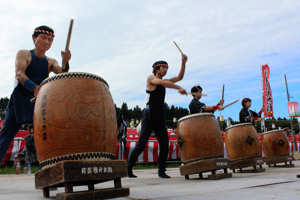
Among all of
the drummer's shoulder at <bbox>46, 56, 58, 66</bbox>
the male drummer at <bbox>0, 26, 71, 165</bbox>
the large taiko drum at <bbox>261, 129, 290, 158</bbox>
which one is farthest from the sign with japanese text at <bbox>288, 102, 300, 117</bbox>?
the male drummer at <bbox>0, 26, 71, 165</bbox>

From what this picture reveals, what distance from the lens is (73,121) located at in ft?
6.02

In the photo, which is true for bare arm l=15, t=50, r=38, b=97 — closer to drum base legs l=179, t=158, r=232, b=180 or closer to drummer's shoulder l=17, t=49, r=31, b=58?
drummer's shoulder l=17, t=49, r=31, b=58

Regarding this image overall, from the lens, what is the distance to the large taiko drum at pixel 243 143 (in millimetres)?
5078

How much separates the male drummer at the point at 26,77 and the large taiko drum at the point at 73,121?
0.68 meters

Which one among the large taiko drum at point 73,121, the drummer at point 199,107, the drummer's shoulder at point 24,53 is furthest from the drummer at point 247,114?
the drummer's shoulder at point 24,53

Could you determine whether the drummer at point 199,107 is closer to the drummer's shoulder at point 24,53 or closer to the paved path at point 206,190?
the paved path at point 206,190

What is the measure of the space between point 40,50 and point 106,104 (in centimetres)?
122

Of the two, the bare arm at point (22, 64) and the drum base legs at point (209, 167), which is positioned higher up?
the bare arm at point (22, 64)

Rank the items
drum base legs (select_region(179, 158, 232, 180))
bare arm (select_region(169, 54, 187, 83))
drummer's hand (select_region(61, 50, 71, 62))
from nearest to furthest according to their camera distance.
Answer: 1. drummer's hand (select_region(61, 50, 71, 62))
2. drum base legs (select_region(179, 158, 232, 180))
3. bare arm (select_region(169, 54, 187, 83))

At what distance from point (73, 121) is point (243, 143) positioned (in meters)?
4.08

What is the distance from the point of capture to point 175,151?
859 cm

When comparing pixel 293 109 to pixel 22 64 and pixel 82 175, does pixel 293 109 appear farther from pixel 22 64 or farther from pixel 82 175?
pixel 82 175

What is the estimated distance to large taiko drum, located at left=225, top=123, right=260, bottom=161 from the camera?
5.08 m

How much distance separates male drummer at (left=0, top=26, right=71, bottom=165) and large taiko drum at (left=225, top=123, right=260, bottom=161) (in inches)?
148
